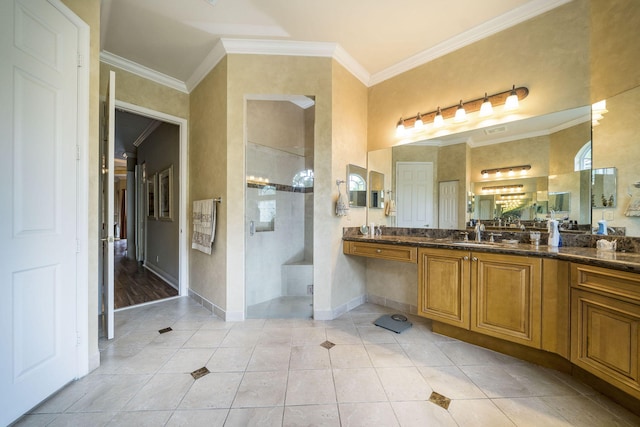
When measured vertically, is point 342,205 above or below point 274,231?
above

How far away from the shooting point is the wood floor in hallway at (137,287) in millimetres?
3159

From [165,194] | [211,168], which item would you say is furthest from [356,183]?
[165,194]

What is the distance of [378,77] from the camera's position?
3031 mm

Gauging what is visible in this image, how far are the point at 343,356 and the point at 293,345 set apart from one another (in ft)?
1.47

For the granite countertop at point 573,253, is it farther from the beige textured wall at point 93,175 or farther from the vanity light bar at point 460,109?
the beige textured wall at point 93,175

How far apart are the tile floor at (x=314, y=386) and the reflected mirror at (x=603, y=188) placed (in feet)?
4.27

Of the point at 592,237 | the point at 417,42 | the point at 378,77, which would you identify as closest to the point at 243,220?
the point at 378,77

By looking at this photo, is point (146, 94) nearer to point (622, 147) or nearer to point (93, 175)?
point (93, 175)

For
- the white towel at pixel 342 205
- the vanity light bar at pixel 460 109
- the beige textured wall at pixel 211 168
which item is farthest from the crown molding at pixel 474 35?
the beige textured wall at pixel 211 168

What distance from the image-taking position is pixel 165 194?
412cm

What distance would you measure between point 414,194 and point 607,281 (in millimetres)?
1648

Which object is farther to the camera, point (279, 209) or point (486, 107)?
point (279, 209)

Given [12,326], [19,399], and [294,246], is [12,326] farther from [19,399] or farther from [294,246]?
[294,246]

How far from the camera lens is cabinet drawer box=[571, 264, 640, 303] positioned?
4.19ft
